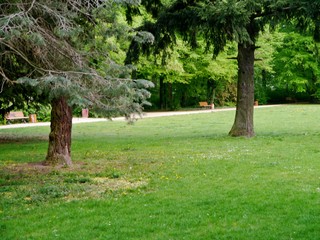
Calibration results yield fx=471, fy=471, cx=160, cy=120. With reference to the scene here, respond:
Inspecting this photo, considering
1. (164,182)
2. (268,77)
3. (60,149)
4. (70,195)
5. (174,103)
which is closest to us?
(70,195)

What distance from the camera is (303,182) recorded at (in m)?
9.20

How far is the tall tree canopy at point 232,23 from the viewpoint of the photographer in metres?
14.8

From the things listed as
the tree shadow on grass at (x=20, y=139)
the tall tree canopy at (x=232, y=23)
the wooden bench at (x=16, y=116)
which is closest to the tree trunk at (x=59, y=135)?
the tall tree canopy at (x=232, y=23)

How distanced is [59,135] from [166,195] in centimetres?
443

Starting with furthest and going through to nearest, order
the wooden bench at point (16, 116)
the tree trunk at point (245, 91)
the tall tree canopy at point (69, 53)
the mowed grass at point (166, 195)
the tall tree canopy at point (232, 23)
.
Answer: the wooden bench at point (16, 116)
the tree trunk at point (245, 91)
the tall tree canopy at point (232, 23)
the tall tree canopy at point (69, 53)
the mowed grass at point (166, 195)

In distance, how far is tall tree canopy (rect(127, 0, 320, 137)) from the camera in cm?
1482

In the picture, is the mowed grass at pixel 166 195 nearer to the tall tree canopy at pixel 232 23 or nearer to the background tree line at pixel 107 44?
the background tree line at pixel 107 44

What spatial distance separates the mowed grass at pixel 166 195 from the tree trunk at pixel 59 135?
1.80ft

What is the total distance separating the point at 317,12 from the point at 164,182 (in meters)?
8.40

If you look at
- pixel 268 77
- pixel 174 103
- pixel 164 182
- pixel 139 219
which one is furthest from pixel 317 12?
pixel 268 77

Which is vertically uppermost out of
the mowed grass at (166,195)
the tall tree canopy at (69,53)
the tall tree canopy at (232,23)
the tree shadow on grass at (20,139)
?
the tall tree canopy at (232,23)

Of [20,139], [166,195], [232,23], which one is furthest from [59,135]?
[20,139]

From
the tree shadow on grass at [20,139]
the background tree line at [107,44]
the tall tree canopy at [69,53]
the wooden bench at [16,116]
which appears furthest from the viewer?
the wooden bench at [16,116]

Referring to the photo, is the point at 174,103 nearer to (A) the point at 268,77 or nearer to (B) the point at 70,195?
(A) the point at 268,77
